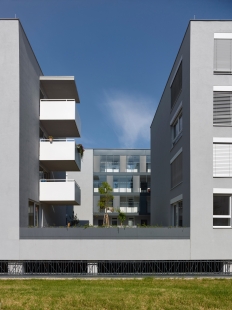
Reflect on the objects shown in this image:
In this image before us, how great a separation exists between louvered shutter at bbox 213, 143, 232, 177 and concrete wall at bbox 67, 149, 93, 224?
31.7 meters

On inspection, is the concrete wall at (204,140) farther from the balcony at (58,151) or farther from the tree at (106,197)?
the tree at (106,197)

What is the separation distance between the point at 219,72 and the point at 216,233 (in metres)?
6.86

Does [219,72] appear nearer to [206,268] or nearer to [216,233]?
[216,233]

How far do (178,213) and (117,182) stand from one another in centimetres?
2724

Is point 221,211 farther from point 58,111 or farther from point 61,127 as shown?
point 61,127

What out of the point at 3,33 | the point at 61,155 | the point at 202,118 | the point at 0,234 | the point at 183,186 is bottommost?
the point at 0,234

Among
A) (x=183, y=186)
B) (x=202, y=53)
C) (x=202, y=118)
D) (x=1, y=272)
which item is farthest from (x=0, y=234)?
(x=202, y=53)

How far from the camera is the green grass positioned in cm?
958

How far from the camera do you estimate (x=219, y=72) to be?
50.8 feet

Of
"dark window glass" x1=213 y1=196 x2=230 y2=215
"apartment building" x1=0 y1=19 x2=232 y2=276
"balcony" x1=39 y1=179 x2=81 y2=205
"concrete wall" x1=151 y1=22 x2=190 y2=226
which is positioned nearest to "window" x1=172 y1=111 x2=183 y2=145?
"concrete wall" x1=151 y1=22 x2=190 y2=226

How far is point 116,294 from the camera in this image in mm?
10750

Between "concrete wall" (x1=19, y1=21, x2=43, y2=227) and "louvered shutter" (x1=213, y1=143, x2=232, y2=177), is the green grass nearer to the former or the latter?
"concrete wall" (x1=19, y1=21, x2=43, y2=227)

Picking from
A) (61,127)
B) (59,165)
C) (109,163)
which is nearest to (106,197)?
(109,163)

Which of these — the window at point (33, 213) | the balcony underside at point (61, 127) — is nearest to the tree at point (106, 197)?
the balcony underside at point (61, 127)
